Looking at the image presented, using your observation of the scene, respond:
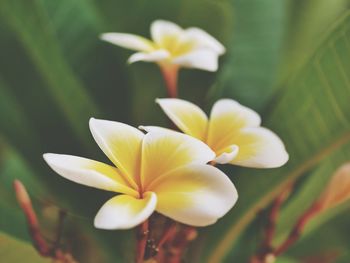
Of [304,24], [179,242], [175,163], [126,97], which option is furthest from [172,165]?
[304,24]

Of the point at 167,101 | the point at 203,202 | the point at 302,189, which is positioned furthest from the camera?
the point at 302,189

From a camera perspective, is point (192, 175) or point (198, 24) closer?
point (192, 175)

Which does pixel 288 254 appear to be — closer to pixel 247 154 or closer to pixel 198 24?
pixel 198 24

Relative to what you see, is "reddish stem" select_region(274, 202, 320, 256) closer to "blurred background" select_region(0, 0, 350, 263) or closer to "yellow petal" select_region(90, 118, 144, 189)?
"blurred background" select_region(0, 0, 350, 263)

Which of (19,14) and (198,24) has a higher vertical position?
(198,24)

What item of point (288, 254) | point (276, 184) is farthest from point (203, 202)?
point (288, 254)

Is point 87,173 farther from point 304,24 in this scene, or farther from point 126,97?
point 304,24

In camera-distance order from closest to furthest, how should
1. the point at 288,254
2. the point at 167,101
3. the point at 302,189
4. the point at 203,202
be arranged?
the point at 203,202 → the point at 167,101 → the point at 302,189 → the point at 288,254

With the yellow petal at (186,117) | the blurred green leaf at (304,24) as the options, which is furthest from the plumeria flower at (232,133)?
the blurred green leaf at (304,24)
